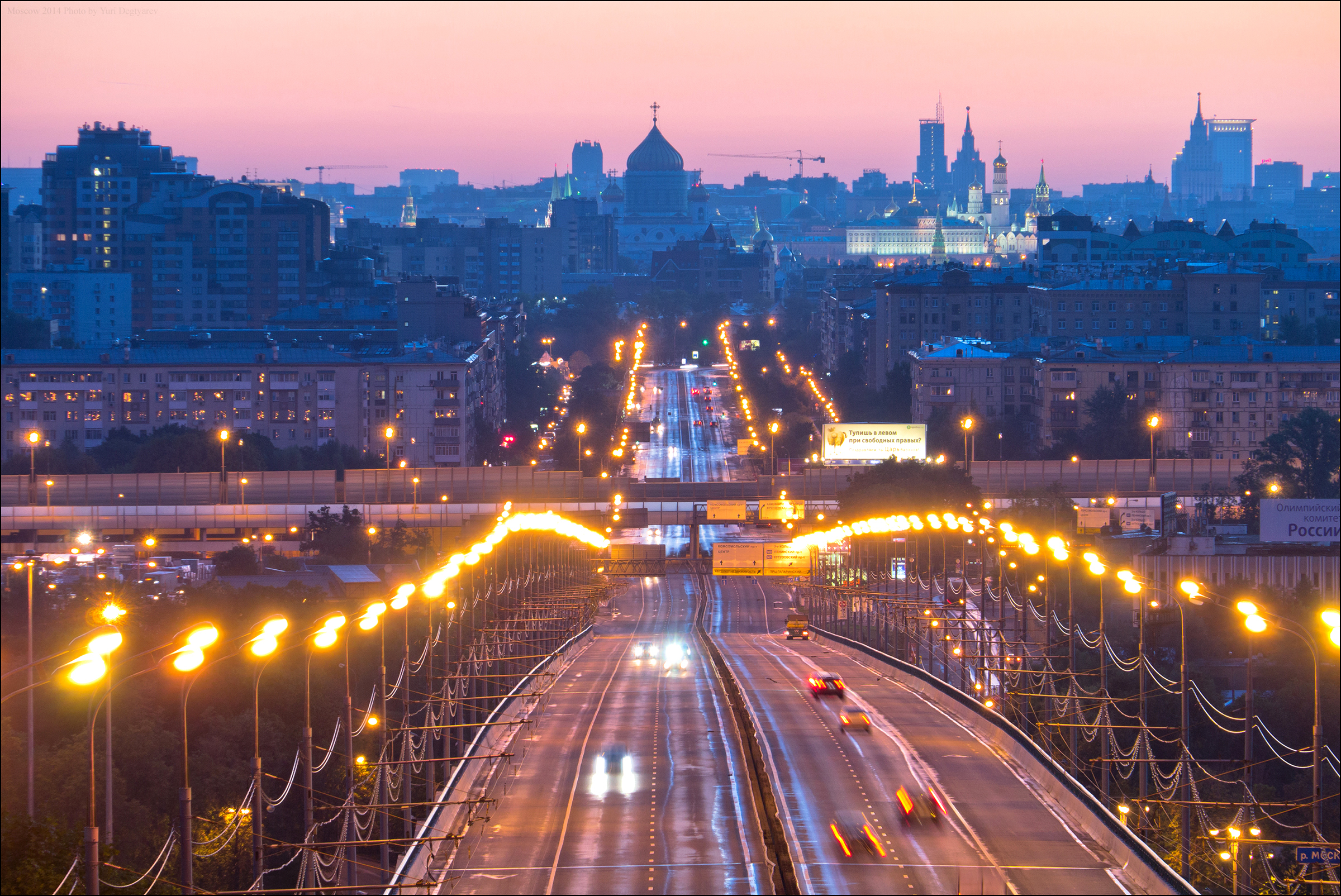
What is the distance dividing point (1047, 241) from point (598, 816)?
145 m

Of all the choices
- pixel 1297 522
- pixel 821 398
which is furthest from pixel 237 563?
pixel 821 398

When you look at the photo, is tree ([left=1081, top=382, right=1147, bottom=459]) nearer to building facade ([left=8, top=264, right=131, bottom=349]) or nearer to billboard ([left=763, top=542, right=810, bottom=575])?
billboard ([left=763, top=542, right=810, bottom=575])

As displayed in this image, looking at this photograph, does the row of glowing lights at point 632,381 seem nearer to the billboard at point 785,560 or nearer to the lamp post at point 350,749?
the billboard at point 785,560

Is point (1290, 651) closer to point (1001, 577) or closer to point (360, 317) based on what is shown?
point (1001, 577)

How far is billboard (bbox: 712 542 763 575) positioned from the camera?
6631 cm

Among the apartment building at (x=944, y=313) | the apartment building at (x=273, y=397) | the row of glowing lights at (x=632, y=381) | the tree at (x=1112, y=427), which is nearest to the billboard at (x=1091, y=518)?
the tree at (x=1112, y=427)

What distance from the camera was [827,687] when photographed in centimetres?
3647

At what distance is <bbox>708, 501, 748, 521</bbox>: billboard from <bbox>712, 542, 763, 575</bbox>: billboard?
7.56m

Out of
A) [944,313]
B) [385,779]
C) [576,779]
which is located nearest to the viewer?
[385,779]

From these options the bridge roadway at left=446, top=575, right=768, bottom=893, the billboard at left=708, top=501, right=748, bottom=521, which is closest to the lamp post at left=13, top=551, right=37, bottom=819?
the bridge roadway at left=446, top=575, right=768, bottom=893

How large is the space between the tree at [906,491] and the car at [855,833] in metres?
44.2

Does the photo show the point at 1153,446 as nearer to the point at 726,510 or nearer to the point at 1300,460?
the point at 1300,460

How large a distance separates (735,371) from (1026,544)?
115 metres

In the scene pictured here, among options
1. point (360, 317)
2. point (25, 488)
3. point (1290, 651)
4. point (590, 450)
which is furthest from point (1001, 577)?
point (360, 317)
